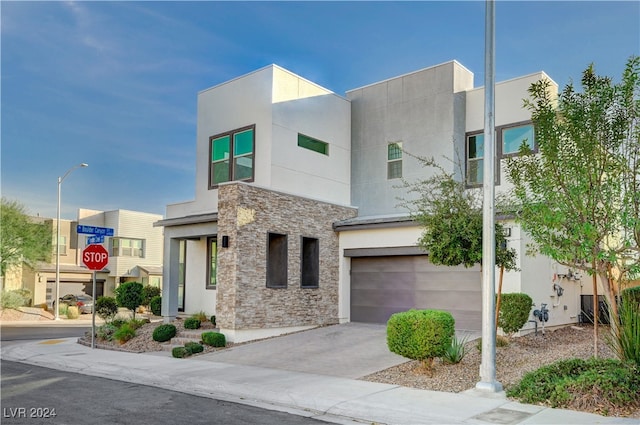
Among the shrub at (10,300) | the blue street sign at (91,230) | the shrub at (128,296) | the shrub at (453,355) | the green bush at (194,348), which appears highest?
the blue street sign at (91,230)

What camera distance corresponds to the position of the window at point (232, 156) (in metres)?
18.4

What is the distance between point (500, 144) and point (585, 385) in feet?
35.8

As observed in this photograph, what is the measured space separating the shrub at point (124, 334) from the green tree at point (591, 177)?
12354 mm

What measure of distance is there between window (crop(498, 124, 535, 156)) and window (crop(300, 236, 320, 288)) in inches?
273

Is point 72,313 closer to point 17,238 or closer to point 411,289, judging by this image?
point 17,238

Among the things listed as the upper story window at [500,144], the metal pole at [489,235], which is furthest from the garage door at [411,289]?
the metal pole at [489,235]

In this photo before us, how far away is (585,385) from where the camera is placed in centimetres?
823

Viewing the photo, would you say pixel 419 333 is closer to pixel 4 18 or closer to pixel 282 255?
pixel 282 255

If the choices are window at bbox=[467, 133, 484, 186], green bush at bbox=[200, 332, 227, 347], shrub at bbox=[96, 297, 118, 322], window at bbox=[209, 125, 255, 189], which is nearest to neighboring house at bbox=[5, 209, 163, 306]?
shrub at bbox=[96, 297, 118, 322]

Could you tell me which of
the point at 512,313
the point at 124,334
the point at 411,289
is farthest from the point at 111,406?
the point at 411,289

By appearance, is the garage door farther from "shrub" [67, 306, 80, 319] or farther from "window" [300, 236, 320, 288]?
"shrub" [67, 306, 80, 319]

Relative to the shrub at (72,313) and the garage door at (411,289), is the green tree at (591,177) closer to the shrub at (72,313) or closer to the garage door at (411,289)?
the garage door at (411,289)

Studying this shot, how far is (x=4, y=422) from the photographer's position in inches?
298

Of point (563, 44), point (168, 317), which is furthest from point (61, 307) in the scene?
point (563, 44)
